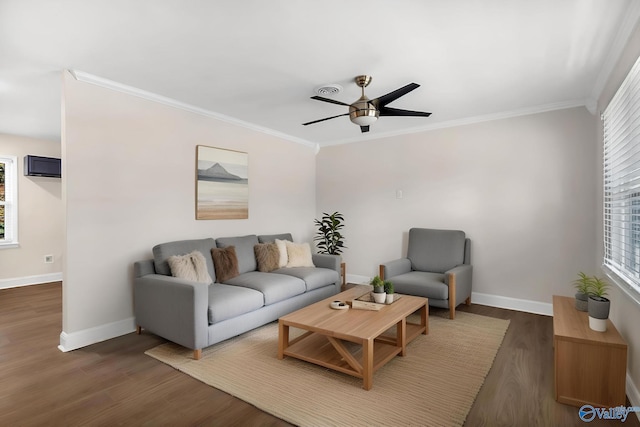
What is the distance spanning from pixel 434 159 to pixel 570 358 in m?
3.14

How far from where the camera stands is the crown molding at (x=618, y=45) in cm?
209

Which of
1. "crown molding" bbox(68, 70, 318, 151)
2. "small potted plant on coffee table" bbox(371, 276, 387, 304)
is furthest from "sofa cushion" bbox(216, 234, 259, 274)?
"small potted plant on coffee table" bbox(371, 276, 387, 304)

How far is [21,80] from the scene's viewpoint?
3240mm

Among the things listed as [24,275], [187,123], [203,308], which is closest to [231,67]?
[187,123]

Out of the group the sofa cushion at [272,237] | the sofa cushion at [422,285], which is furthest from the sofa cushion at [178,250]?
the sofa cushion at [422,285]

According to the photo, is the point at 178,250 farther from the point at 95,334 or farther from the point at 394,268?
the point at 394,268

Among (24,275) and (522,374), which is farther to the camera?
(24,275)

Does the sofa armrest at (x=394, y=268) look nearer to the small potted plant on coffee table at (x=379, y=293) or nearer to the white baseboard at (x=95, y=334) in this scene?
the small potted plant on coffee table at (x=379, y=293)

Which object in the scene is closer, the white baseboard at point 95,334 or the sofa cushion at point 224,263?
the white baseboard at point 95,334

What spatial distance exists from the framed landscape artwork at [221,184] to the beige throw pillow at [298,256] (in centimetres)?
80

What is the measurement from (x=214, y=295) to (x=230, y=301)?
0.57 feet

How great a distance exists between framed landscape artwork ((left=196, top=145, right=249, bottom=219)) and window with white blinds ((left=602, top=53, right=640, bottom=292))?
3925 millimetres

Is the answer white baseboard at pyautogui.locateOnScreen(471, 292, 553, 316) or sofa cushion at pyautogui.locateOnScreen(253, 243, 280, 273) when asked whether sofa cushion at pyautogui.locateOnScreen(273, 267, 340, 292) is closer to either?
sofa cushion at pyautogui.locateOnScreen(253, 243, 280, 273)

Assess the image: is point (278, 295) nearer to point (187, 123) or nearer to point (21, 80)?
point (187, 123)
